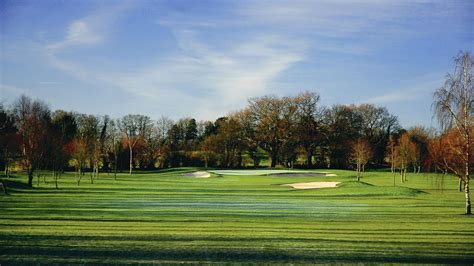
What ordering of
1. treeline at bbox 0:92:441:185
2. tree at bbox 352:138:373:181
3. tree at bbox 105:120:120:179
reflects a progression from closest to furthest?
tree at bbox 352:138:373:181
tree at bbox 105:120:120:179
treeline at bbox 0:92:441:185

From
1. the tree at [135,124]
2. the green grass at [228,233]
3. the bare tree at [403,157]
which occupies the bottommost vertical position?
the green grass at [228,233]

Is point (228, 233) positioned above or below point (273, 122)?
below

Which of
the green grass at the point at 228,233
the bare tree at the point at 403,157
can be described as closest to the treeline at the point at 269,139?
the bare tree at the point at 403,157

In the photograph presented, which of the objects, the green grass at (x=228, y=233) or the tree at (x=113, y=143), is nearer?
the green grass at (x=228, y=233)

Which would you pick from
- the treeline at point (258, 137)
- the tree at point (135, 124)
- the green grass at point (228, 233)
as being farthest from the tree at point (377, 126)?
the green grass at point (228, 233)

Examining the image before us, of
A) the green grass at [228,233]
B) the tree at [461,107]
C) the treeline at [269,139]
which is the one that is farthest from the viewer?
the treeline at [269,139]

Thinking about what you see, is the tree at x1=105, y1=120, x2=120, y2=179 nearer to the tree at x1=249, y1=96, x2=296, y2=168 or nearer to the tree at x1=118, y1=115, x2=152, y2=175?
the tree at x1=118, y1=115, x2=152, y2=175

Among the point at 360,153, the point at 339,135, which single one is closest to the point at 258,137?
the point at 339,135

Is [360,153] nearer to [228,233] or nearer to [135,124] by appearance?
[228,233]

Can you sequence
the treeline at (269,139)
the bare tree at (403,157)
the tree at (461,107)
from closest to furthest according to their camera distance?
the tree at (461,107)
the bare tree at (403,157)
the treeline at (269,139)

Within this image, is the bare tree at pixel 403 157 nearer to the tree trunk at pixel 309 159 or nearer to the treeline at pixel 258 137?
the treeline at pixel 258 137

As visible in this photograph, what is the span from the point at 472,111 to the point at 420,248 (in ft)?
37.9

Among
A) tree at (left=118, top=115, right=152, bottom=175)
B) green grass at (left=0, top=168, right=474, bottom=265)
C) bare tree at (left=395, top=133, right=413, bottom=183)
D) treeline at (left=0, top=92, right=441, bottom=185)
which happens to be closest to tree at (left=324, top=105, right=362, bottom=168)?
treeline at (left=0, top=92, right=441, bottom=185)

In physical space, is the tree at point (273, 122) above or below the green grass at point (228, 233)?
above
